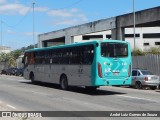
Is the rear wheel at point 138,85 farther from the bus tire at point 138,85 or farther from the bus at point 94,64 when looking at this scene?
the bus at point 94,64

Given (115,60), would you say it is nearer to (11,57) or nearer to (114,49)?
(114,49)

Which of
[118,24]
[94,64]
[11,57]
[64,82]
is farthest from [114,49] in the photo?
[11,57]

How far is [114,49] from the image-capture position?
2164cm

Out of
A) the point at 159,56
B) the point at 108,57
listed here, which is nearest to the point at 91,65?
the point at 108,57

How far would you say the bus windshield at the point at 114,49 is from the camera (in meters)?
21.2

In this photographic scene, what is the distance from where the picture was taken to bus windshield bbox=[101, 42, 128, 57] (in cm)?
2117

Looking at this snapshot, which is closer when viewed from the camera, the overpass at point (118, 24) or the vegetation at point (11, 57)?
the overpass at point (118, 24)

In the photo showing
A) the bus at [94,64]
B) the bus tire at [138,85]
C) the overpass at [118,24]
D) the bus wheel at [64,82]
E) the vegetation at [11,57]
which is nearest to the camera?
the bus at [94,64]

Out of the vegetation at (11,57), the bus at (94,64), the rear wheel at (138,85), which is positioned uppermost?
the vegetation at (11,57)

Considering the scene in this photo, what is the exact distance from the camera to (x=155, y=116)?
12.8 m

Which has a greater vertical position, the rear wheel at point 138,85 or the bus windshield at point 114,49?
the bus windshield at point 114,49

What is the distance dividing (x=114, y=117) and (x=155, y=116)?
4.73ft

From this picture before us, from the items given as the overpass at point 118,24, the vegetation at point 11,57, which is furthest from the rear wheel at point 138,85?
the vegetation at point 11,57

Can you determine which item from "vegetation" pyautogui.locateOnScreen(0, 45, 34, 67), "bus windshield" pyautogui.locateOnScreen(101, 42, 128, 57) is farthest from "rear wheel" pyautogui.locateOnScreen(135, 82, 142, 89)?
"vegetation" pyautogui.locateOnScreen(0, 45, 34, 67)
